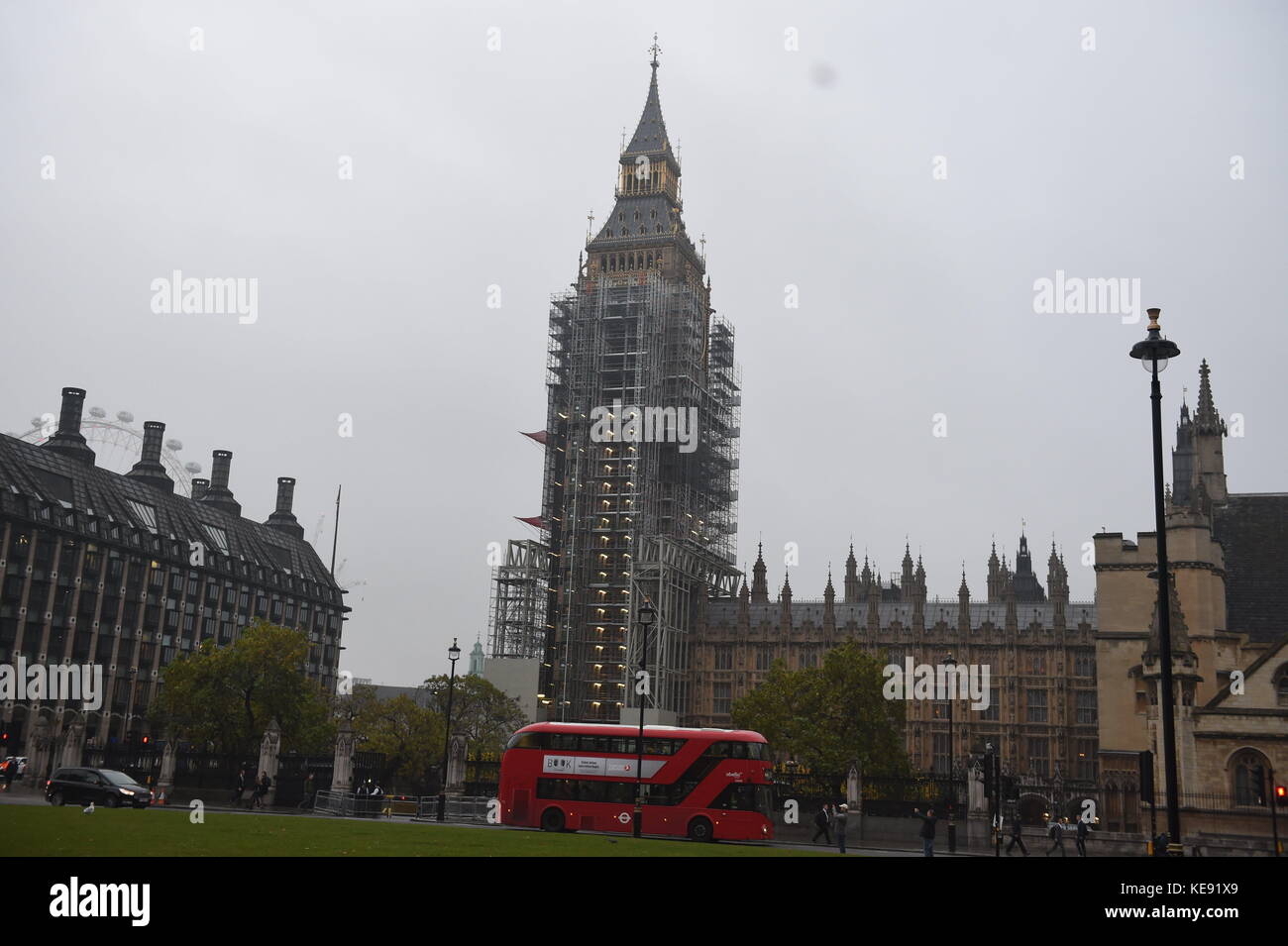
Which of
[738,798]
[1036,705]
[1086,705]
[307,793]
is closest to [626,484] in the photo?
[1036,705]

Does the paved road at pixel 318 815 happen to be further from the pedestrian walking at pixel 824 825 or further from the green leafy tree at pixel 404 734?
the green leafy tree at pixel 404 734

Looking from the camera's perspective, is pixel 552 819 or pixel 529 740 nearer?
pixel 552 819

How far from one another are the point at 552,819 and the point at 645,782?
3.37 metres

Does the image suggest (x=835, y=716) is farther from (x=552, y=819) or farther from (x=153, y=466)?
(x=153, y=466)

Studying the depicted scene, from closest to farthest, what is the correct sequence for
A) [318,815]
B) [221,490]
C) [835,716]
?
[318,815] < [835,716] < [221,490]

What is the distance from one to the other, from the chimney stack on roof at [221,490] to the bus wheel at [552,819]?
3495 inches

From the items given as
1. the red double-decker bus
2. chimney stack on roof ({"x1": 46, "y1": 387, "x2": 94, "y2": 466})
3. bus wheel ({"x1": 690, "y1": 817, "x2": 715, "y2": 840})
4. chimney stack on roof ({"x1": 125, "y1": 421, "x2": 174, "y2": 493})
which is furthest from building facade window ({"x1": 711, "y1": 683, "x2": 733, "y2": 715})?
bus wheel ({"x1": 690, "y1": 817, "x2": 715, "y2": 840})

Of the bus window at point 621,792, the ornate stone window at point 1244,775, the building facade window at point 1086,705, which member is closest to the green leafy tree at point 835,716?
the ornate stone window at point 1244,775

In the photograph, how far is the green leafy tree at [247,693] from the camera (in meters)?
66.1

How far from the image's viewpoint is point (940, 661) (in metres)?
104

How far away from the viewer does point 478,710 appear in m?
79.9

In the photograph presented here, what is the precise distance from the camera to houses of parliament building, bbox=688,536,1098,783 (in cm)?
9919
